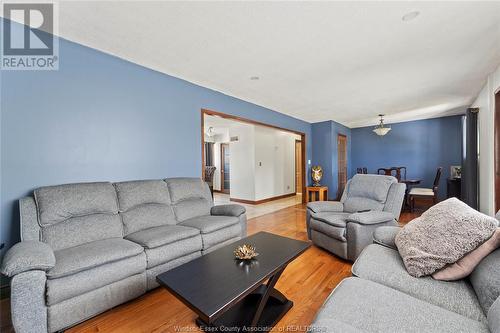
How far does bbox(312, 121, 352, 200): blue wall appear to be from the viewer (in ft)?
20.7

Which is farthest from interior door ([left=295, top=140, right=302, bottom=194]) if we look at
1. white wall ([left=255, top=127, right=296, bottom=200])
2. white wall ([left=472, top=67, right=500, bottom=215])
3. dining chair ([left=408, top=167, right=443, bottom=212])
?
Result: white wall ([left=472, top=67, right=500, bottom=215])

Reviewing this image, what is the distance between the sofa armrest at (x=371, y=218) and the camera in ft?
7.80

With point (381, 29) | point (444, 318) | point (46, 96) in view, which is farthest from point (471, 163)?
point (46, 96)

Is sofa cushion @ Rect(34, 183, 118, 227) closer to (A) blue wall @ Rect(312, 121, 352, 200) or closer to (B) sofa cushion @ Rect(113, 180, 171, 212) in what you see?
(B) sofa cushion @ Rect(113, 180, 171, 212)

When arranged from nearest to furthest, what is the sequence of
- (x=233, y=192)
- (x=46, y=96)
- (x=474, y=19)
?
(x=474, y=19), (x=46, y=96), (x=233, y=192)

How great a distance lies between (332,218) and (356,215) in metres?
0.33

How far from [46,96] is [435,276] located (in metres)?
3.46

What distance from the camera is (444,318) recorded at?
37.4 inches

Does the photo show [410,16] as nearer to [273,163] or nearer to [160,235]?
[160,235]

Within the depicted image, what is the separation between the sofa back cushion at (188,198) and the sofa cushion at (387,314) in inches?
81.8

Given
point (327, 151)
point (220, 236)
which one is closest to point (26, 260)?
point (220, 236)

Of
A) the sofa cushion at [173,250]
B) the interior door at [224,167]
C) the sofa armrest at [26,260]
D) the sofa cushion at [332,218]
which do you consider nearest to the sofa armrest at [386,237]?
the sofa cushion at [332,218]

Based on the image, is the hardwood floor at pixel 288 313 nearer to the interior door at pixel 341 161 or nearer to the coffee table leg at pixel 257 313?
the coffee table leg at pixel 257 313

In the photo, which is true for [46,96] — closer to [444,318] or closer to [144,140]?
[144,140]
